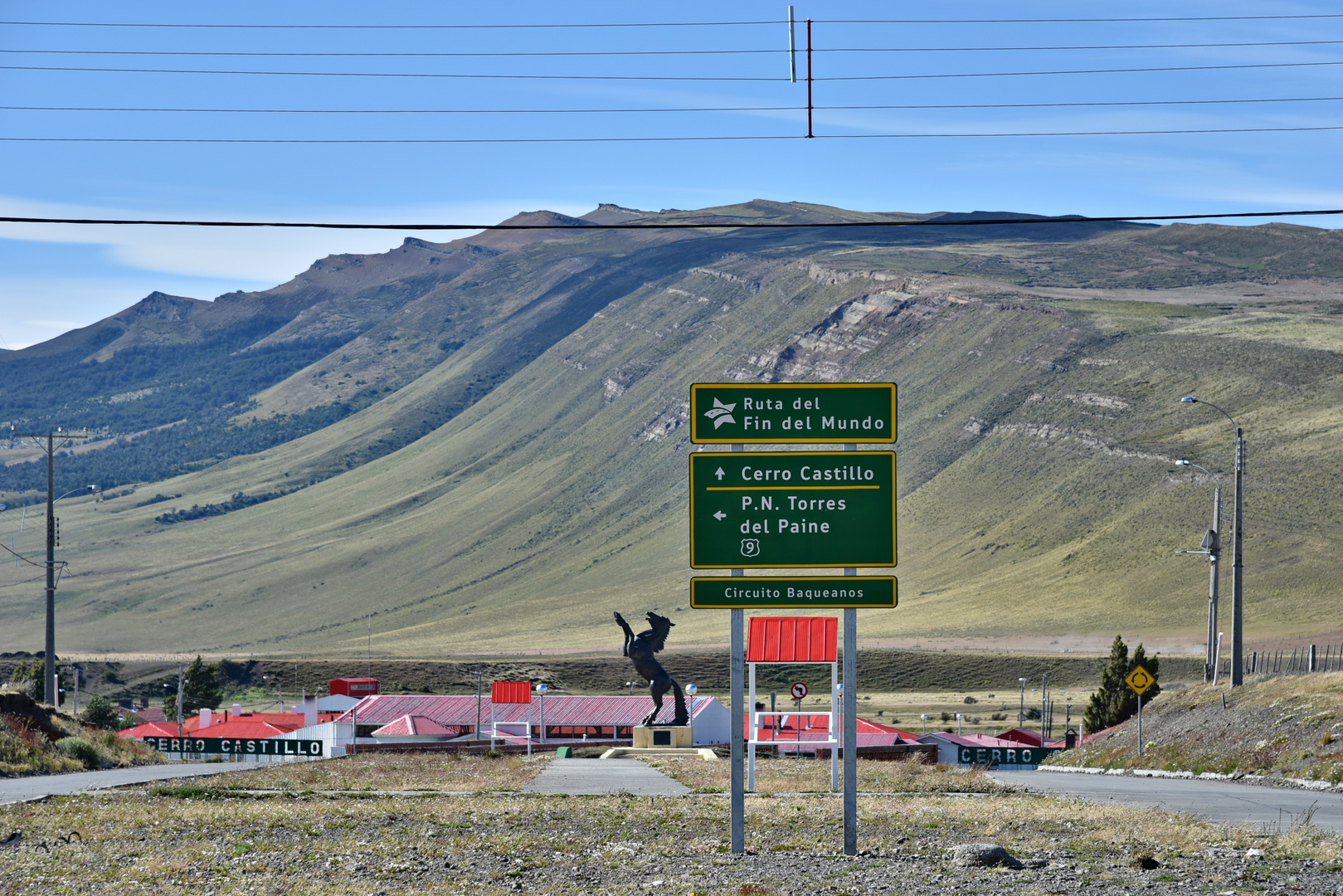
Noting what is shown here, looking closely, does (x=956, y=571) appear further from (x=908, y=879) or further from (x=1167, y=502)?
(x=908, y=879)

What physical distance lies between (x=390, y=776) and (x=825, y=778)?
9279 mm

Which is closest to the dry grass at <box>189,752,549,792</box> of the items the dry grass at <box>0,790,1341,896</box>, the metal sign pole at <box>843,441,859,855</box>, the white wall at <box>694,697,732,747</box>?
the dry grass at <box>0,790,1341,896</box>

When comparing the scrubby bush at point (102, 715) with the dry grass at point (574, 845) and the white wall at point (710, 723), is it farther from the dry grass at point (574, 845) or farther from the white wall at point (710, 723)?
the dry grass at point (574, 845)

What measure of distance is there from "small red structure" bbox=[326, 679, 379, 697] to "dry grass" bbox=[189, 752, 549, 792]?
48.1m

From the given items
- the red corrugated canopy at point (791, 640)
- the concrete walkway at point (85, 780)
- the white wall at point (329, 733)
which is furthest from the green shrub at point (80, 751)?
A: the white wall at point (329, 733)

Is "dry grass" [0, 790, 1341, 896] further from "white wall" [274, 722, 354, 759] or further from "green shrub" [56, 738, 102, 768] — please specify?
"white wall" [274, 722, 354, 759]

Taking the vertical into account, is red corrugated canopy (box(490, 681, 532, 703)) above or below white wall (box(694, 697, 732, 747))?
above

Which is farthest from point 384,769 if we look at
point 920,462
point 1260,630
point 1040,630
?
point 920,462

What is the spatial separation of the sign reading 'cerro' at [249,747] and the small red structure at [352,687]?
3284 centimetres

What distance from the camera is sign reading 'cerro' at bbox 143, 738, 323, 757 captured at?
2062 inches

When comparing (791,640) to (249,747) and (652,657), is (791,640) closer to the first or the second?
(652,657)

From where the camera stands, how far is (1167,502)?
133750mm

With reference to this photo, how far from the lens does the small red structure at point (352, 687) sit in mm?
88562

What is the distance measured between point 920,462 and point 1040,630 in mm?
53585
